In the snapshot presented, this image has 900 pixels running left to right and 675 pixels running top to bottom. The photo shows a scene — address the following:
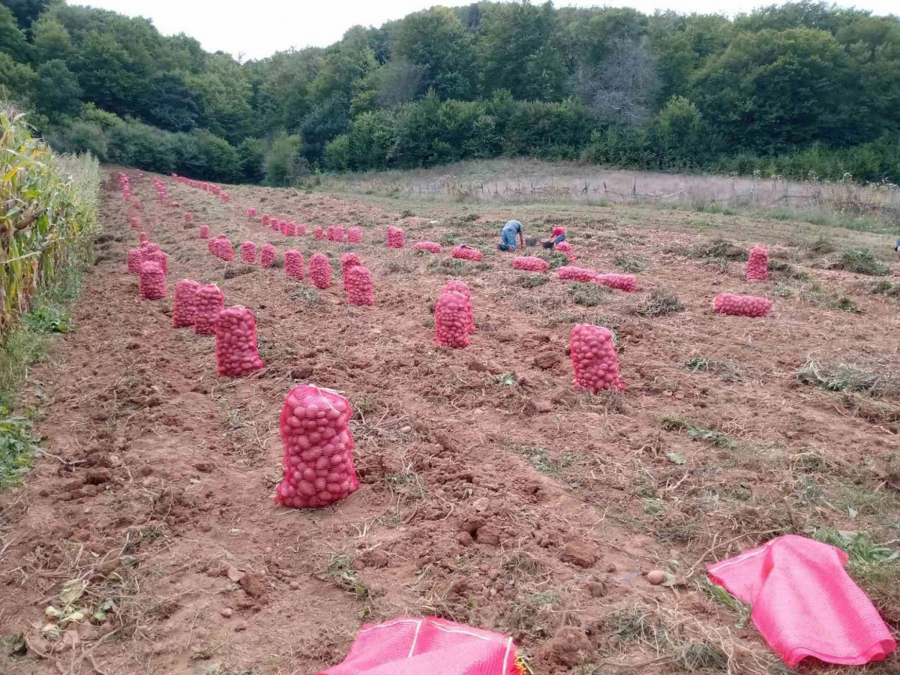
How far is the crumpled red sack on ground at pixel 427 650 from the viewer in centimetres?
207

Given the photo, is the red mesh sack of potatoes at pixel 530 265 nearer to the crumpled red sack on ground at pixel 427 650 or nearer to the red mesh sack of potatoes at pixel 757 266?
the red mesh sack of potatoes at pixel 757 266

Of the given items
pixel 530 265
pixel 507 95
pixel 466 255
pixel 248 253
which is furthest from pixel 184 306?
pixel 507 95

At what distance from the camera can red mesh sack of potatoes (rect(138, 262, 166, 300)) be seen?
28.6 ft

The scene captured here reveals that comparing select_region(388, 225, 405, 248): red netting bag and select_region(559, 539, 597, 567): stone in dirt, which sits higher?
select_region(388, 225, 405, 248): red netting bag

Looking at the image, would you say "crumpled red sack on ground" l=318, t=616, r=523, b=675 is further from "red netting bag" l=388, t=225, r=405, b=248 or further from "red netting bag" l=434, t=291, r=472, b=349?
"red netting bag" l=388, t=225, r=405, b=248

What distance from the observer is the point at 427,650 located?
2252 mm

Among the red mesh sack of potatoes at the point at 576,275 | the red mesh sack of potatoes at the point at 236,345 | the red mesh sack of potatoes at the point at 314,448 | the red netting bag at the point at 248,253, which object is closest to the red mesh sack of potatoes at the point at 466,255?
the red mesh sack of potatoes at the point at 576,275

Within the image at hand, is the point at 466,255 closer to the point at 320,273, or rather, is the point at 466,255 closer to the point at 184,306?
the point at 320,273

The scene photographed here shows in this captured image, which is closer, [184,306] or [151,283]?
[184,306]

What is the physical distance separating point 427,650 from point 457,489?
133 centimetres

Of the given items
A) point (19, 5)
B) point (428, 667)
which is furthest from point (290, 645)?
point (19, 5)

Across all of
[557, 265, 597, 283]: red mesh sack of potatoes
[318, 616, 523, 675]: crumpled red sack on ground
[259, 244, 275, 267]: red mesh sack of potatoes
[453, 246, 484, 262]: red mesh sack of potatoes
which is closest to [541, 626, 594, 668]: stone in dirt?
[318, 616, 523, 675]: crumpled red sack on ground

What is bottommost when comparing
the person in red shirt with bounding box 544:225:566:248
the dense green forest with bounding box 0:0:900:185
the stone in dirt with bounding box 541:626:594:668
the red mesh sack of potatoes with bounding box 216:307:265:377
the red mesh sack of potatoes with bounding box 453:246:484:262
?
the stone in dirt with bounding box 541:626:594:668

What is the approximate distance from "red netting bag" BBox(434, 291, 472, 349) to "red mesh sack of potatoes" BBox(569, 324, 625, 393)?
1.42 meters
